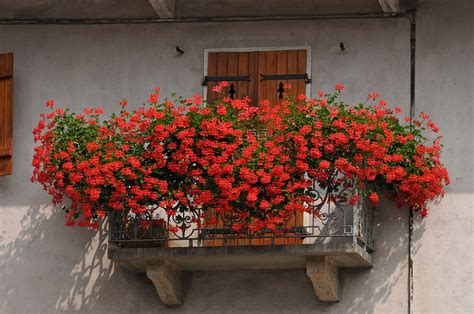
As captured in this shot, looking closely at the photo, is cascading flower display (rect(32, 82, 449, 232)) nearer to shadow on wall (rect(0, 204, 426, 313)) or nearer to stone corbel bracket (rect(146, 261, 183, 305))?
stone corbel bracket (rect(146, 261, 183, 305))

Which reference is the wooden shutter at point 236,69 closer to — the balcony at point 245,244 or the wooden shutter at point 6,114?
the balcony at point 245,244

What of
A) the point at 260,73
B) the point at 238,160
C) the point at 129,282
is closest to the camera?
the point at 238,160

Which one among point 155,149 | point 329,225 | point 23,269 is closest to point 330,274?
point 329,225

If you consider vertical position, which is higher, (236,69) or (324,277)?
(236,69)

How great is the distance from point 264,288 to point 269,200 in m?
1.33

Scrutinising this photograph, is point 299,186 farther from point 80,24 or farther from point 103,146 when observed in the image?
point 80,24

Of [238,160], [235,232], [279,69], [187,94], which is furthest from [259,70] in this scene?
[235,232]

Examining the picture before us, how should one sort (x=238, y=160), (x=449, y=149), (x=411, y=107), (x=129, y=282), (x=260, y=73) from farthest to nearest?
(x=260, y=73), (x=129, y=282), (x=411, y=107), (x=449, y=149), (x=238, y=160)

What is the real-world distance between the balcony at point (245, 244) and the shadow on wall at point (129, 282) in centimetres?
14

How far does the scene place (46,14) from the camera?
17016 mm

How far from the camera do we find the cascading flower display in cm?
1498

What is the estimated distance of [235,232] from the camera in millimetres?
15375

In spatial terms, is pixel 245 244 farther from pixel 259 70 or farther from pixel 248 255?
pixel 259 70

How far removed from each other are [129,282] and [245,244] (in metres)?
1.22
